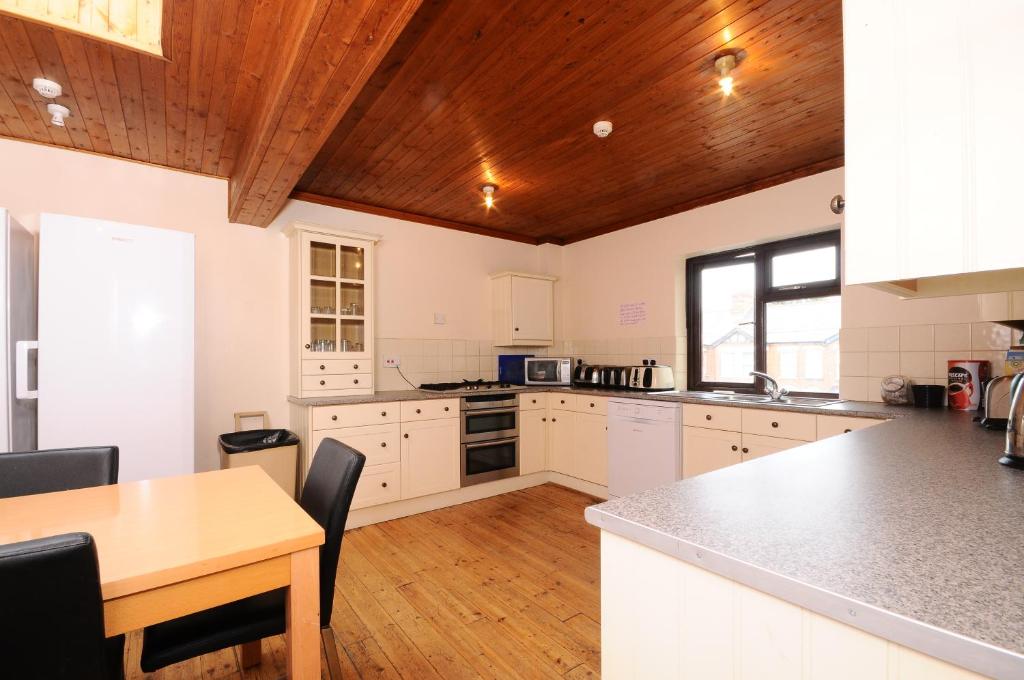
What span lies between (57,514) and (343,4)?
1.60 meters

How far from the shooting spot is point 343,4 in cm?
130

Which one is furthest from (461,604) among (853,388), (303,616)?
(853,388)

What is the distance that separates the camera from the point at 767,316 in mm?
3494

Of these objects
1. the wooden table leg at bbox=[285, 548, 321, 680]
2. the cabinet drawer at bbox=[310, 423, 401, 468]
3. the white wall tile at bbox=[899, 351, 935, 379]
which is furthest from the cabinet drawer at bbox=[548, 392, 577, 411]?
the wooden table leg at bbox=[285, 548, 321, 680]

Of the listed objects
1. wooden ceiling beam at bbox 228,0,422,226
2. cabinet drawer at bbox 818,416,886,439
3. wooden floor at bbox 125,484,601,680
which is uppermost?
wooden ceiling beam at bbox 228,0,422,226

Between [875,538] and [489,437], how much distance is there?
3211 mm

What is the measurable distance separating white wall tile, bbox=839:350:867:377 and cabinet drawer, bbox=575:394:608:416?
155 cm

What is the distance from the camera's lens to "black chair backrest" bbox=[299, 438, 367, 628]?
1.39m

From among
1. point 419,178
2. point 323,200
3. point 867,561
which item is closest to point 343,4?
point 867,561

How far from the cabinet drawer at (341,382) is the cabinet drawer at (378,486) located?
633 mm

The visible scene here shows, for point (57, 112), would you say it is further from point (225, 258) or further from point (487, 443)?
point (487, 443)

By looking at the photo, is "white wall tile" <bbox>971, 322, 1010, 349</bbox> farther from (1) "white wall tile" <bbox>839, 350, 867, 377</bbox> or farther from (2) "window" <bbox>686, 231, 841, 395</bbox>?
(2) "window" <bbox>686, 231, 841, 395</bbox>

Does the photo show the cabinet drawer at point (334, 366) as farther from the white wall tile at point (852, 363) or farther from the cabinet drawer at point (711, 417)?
the white wall tile at point (852, 363)

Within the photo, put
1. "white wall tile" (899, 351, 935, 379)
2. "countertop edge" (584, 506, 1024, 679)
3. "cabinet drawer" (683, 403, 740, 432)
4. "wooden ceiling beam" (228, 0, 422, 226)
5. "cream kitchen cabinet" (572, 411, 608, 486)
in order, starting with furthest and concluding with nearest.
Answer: "cream kitchen cabinet" (572, 411, 608, 486) < "cabinet drawer" (683, 403, 740, 432) < "white wall tile" (899, 351, 935, 379) < "wooden ceiling beam" (228, 0, 422, 226) < "countertop edge" (584, 506, 1024, 679)
